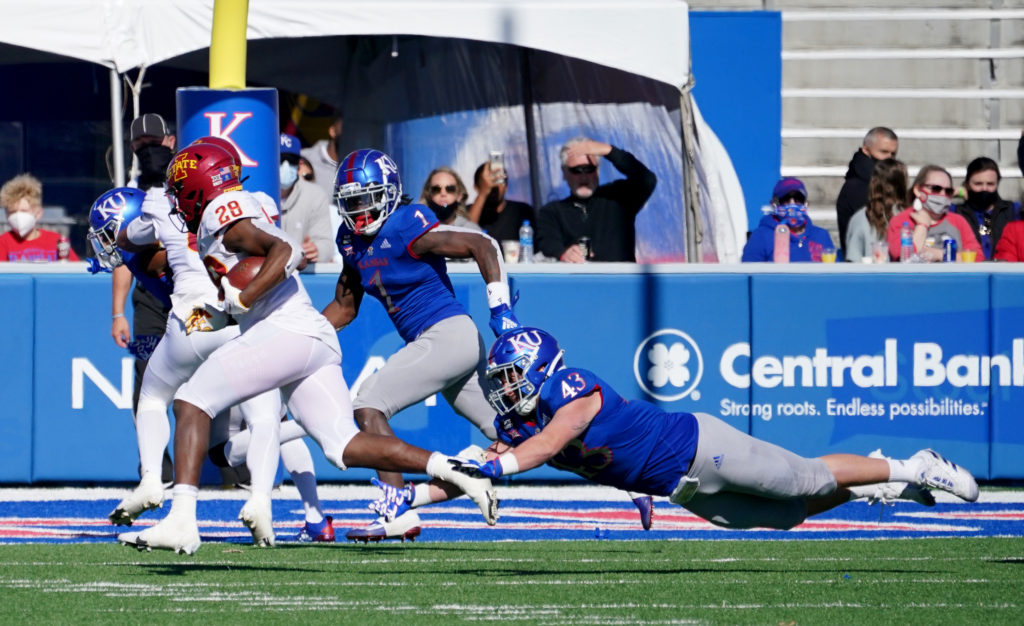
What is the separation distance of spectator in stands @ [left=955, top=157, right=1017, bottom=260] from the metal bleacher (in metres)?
4.00

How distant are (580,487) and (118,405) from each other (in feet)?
9.56

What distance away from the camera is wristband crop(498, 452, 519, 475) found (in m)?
6.50

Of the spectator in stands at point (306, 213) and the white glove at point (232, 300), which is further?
the spectator in stands at point (306, 213)

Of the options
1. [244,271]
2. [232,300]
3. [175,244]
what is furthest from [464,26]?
[232,300]

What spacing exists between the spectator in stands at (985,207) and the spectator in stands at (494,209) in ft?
10.1

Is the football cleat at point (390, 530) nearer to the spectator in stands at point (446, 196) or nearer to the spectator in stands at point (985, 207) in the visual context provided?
the spectator in stands at point (446, 196)

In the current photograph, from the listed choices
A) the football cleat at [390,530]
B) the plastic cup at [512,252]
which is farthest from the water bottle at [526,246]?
the football cleat at [390,530]

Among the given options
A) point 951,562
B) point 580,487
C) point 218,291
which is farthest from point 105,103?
point 951,562

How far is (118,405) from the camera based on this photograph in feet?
36.1

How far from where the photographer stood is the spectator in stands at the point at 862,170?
1249 cm

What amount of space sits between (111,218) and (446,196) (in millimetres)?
3475

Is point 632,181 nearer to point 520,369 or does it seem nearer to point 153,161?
point 153,161

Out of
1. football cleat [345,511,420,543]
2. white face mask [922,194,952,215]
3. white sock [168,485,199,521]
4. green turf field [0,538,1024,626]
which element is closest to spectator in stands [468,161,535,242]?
white face mask [922,194,952,215]

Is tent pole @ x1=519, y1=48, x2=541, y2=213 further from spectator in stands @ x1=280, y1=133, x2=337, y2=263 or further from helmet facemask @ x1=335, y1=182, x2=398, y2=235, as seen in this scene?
helmet facemask @ x1=335, y1=182, x2=398, y2=235
